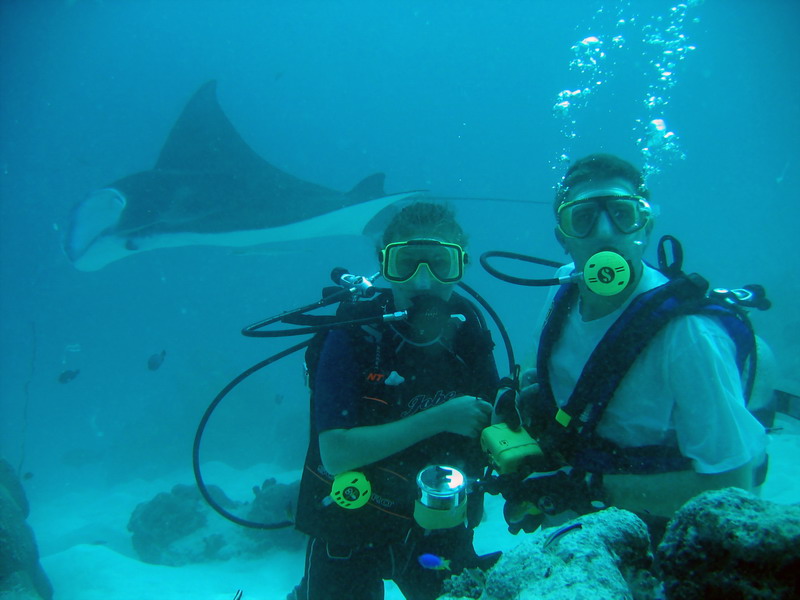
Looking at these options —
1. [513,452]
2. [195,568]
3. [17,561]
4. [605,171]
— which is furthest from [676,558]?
[195,568]

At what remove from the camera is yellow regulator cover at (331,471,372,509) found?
2023 millimetres

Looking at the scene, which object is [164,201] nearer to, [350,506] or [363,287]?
[363,287]

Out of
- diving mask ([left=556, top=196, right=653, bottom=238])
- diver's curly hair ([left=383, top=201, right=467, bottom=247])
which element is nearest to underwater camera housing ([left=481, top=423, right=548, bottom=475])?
diving mask ([left=556, top=196, right=653, bottom=238])

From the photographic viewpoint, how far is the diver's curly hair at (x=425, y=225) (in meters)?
2.56

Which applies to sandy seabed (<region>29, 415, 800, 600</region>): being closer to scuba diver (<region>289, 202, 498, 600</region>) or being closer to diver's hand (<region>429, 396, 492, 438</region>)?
scuba diver (<region>289, 202, 498, 600</region>)

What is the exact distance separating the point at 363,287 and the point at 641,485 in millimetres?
1804

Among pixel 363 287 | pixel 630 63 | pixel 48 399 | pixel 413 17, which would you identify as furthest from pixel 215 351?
pixel 413 17

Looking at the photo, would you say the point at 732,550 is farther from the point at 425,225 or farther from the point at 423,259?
the point at 425,225

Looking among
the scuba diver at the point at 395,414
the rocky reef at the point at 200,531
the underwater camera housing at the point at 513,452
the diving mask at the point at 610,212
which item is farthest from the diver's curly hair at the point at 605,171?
the rocky reef at the point at 200,531

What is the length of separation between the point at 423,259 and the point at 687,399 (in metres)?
1.41

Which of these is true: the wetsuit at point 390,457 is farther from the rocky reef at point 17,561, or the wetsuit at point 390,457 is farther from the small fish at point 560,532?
the rocky reef at point 17,561

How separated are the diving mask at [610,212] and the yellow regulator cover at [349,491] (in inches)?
65.4

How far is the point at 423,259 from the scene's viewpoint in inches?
95.7

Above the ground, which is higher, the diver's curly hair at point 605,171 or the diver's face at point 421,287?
the diver's curly hair at point 605,171
